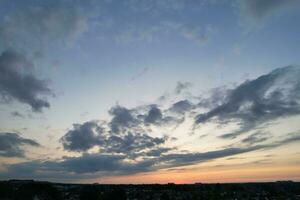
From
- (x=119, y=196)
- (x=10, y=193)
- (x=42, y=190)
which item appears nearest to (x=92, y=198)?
(x=119, y=196)

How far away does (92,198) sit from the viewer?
167 meters

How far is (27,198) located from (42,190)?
21.6 ft

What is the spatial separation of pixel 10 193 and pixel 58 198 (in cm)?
2836

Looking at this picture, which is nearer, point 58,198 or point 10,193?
point 58,198

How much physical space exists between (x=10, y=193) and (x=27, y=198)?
23.4 m

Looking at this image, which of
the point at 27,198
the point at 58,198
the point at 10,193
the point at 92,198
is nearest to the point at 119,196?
the point at 92,198

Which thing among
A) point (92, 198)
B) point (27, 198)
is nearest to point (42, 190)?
point (27, 198)

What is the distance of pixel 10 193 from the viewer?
550 ft

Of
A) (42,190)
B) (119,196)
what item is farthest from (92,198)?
(42,190)

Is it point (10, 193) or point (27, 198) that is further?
point (10, 193)

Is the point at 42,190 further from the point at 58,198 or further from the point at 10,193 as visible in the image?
the point at 10,193

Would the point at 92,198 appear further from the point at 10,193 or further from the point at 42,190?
the point at 10,193

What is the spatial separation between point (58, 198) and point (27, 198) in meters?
12.7

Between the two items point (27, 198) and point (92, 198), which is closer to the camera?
point (27, 198)
